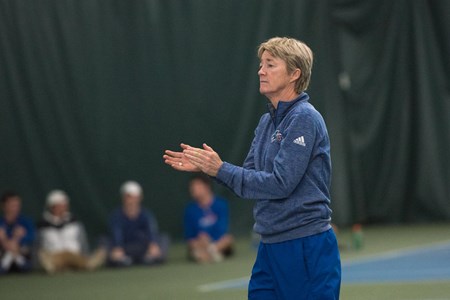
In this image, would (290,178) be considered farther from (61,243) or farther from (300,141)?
(61,243)

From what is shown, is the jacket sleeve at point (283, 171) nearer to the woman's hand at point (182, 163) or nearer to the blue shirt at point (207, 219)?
the woman's hand at point (182, 163)

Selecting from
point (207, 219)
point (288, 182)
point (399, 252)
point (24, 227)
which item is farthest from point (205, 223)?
point (288, 182)

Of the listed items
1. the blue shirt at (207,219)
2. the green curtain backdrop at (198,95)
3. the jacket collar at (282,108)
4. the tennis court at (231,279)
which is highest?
the jacket collar at (282,108)

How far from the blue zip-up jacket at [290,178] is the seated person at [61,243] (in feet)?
22.9

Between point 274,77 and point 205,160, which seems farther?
point 274,77

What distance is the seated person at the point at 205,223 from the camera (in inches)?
469

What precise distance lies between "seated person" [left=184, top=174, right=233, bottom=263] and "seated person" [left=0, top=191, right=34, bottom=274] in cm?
170

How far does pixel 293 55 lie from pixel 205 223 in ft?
24.1

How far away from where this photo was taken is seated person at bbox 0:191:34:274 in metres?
11.6

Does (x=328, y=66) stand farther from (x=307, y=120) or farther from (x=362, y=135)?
(x=307, y=120)

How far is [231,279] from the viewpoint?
1038 centimetres

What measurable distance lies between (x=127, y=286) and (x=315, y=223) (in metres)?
5.65

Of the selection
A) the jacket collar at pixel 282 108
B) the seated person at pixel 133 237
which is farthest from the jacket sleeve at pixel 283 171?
the seated person at pixel 133 237

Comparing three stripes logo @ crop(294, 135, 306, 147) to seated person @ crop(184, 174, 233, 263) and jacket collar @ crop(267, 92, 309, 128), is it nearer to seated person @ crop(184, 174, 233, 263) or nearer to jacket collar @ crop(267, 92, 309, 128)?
jacket collar @ crop(267, 92, 309, 128)
